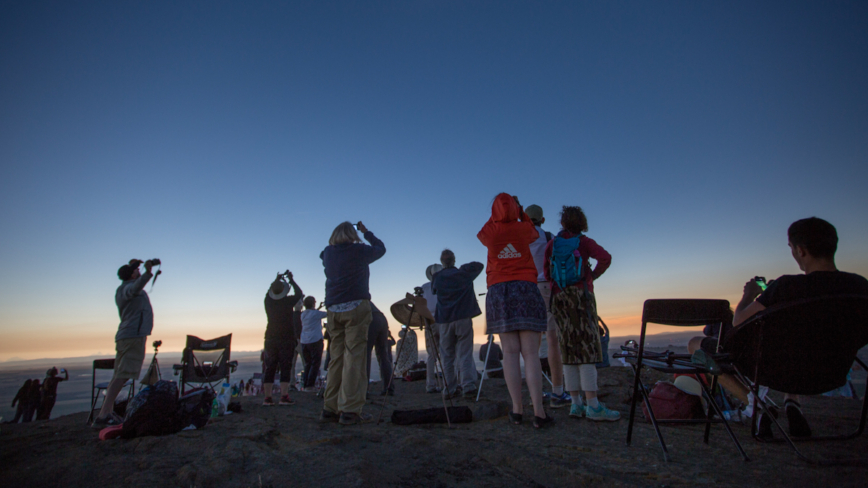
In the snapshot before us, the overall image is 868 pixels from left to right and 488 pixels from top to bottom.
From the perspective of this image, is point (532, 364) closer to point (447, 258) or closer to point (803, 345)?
point (803, 345)

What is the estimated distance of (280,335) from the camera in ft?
19.1

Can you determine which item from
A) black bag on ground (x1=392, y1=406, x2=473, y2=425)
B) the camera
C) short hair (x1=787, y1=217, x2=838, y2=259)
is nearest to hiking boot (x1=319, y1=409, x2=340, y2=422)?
black bag on ground (x1=392, y1=406, x2=473, y2=425)

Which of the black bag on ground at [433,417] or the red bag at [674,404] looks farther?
the black bag on ground at [433,417]

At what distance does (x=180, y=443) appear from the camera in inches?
119

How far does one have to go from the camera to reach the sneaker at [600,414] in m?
3.21

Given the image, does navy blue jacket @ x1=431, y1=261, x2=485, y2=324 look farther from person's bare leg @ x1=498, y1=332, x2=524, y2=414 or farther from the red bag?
the red bag

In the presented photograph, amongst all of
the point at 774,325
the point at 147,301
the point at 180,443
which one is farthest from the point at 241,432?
the point at 774,325

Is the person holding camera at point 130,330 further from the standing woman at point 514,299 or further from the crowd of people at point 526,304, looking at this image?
the standing woman at point 514,299

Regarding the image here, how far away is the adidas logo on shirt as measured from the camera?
345cm

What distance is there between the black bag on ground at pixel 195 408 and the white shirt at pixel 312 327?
130 inches

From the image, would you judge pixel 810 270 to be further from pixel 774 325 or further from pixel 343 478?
pixel 343 478

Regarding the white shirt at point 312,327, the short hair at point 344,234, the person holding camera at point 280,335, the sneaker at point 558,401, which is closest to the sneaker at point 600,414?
the sneaker at point 558,401

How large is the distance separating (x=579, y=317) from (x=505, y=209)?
3.91ft

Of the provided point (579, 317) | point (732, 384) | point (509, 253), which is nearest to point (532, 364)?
point (579, 317)
